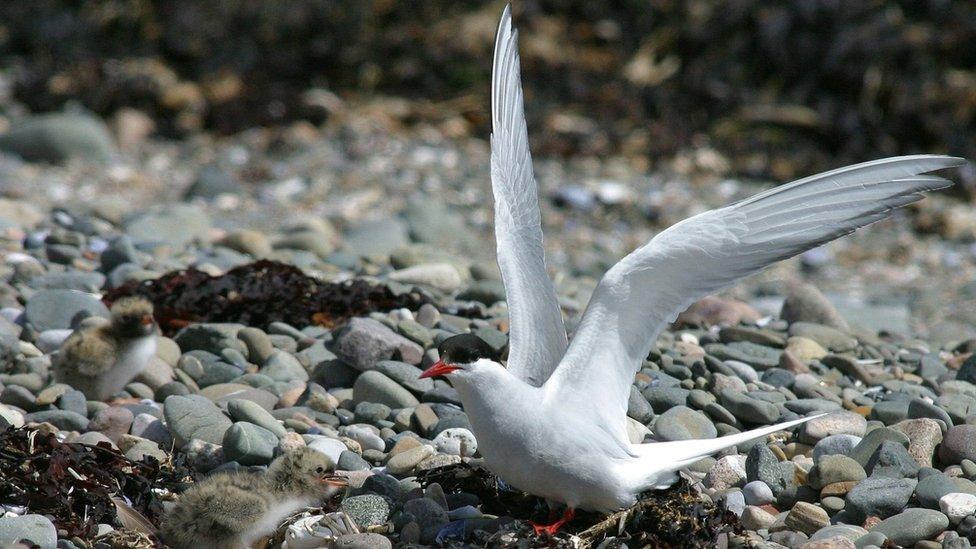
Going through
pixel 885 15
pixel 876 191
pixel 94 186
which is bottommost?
pixel 94 186

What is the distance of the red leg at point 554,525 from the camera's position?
2.98 metres

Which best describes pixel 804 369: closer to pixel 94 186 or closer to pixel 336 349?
pixel 336 349

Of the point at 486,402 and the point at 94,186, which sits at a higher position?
the point at 486,402

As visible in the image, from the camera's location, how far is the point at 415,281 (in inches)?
214

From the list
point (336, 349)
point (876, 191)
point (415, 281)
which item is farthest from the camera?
point (415, 281)

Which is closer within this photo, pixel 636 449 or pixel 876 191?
pixel 876 191

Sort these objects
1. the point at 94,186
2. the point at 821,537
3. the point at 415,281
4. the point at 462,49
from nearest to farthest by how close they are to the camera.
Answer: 1. the point at 821,537
2. the point at 415,281
3. the point at 94,186
4. the point at 462,49

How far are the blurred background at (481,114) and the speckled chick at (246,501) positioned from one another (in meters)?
3.73

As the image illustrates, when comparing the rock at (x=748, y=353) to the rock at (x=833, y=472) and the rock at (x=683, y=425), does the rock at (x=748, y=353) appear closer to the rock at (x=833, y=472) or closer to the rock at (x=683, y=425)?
the rock at (x=683, y=425)

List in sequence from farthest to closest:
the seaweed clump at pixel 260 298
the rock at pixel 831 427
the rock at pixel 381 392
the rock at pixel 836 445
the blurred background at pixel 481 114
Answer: the blurred background at pixel 481 114 < the seaweed clump at pixel 260 298 < the rock at pixel 381 392 < the rock at pixel 831 427 < the rock at pixel 836 445

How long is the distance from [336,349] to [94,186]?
5.05 m

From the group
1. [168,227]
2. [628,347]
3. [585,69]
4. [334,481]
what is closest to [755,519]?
[628,347]

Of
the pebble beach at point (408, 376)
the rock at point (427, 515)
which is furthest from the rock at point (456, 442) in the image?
the rock at point (427, 515)

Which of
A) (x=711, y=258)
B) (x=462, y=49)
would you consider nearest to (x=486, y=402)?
(x=711, y=258)
